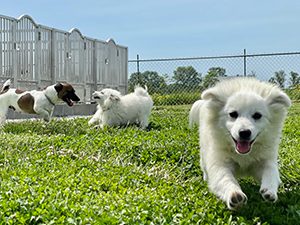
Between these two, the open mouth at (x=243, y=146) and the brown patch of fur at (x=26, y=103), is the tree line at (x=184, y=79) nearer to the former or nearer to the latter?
the brown patch of fur at (x=26, y=103)

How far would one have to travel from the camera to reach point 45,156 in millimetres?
4848

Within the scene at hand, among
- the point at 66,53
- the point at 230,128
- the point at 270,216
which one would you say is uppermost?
the point at 66,53

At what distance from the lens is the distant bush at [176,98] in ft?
57.9

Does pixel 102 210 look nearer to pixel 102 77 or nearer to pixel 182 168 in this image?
pixel 182 168

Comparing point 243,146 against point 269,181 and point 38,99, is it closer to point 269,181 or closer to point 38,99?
point 269,181

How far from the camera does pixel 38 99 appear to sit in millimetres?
9109

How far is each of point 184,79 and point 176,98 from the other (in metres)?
1.06

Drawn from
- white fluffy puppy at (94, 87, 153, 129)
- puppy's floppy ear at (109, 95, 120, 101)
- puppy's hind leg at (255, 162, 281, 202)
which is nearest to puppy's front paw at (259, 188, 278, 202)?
puppy's hind leg at (255, 162, 281, 202)

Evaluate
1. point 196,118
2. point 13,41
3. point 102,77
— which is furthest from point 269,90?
point 102,77

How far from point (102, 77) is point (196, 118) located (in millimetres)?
11141

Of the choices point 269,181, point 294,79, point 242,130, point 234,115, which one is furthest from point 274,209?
point 294,79

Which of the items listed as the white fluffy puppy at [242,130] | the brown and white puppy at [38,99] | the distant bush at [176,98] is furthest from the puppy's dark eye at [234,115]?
the distant bush at [176,98]

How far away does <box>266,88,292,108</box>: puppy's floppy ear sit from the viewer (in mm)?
3574

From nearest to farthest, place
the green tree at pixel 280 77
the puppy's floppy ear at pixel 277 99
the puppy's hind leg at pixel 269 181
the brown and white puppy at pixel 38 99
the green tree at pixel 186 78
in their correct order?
1. the puppy's hind leg at pixel 269 181
2. the puppy's floppy ear at pixel 277 99
3. the brown and white puppy at pixel 38 99
4. the green tree at pixel 280 77
5. the green tree at pixel 186 78
